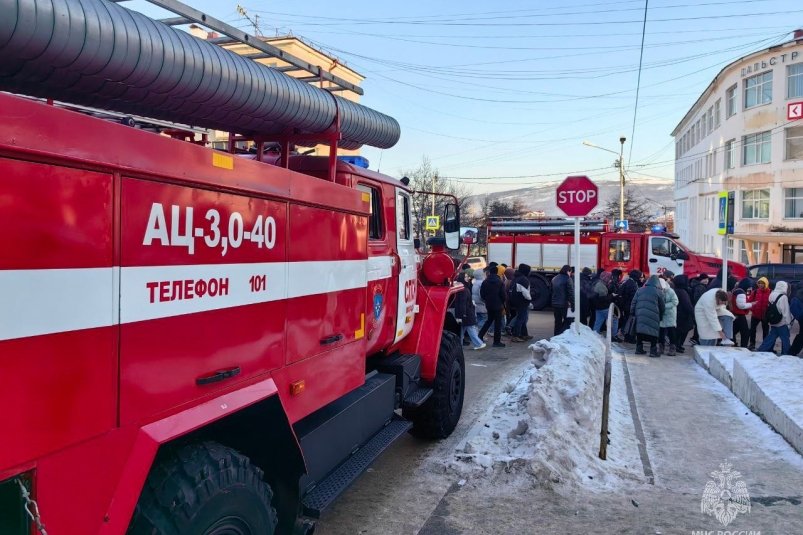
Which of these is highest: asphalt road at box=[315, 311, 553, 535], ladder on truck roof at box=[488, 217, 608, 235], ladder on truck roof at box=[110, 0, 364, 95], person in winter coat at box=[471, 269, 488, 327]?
ladder on truck roof at box=[110, 0, 364, 95]

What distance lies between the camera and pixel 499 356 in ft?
38.2

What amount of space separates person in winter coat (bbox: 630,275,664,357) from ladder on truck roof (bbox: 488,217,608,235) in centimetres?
862

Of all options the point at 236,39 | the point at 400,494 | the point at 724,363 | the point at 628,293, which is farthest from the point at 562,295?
the point at 236,39

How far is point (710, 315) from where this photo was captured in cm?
1141

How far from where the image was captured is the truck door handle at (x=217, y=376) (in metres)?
2.66

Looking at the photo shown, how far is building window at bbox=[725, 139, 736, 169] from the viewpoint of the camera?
3791cm

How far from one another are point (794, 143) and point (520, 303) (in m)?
29.0

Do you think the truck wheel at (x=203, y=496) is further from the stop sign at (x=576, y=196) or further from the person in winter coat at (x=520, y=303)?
the person in winter coat at (x=520, y=303)

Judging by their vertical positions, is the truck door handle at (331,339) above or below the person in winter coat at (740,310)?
above

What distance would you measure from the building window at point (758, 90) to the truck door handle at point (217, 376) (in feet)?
A: 131

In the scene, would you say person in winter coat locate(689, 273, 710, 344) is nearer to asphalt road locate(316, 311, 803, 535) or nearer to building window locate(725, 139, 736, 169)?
asphalt road locate(316, 311, 803, 535)

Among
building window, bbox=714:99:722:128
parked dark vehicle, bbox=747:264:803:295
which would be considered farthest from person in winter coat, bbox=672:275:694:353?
building window, bbox=714:99:722:128

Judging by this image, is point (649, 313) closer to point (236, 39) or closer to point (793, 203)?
point (236, 39)

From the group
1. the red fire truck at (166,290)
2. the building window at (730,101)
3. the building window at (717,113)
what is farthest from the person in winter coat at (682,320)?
the building window at (717,113)
